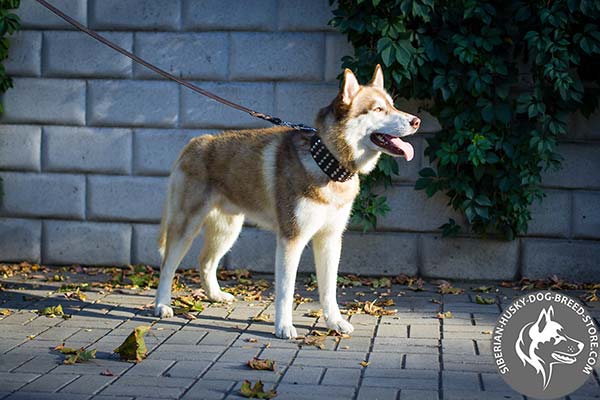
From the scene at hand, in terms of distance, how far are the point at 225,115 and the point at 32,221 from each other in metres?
1.89

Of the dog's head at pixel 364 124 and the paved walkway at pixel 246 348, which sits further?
the dog's head at pixel 364 124

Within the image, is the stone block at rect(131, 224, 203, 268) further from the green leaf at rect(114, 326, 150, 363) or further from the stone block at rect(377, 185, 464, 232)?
the green leaf at rect(114, 326, 150, 363)

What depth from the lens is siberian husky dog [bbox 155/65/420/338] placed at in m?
5.39

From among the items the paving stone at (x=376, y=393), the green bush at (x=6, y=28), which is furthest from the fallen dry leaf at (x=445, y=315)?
the green bush at (x=6, y=28)

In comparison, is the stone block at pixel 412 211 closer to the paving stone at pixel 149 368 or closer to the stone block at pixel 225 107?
the stone block at pixel 225 107

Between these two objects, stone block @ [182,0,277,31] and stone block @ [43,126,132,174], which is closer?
stone block @ [182,0,277,31]

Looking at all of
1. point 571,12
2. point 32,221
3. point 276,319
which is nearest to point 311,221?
point 276,319

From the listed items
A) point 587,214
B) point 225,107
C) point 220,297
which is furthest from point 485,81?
point 220,297

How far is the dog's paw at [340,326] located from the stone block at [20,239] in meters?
3.19

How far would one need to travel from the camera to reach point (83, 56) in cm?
754

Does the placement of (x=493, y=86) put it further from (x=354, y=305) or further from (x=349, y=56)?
(x=354, y=305)

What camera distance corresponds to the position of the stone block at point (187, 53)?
7363 mm

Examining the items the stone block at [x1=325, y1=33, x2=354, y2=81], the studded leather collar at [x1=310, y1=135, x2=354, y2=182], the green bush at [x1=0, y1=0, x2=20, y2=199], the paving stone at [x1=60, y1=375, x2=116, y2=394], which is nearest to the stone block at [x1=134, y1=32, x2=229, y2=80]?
the stone block at [x1=325, y1=33, x2=354, y2=81]

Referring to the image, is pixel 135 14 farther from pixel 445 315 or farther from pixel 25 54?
pixel 445 315
